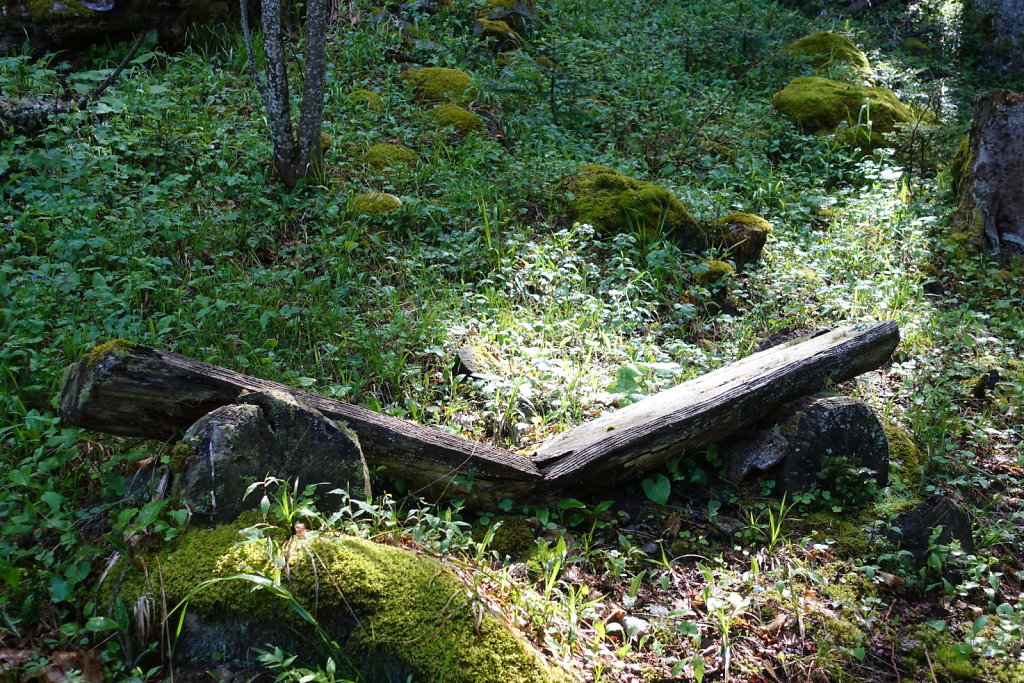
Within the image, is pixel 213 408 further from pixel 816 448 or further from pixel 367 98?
pixel 367 98

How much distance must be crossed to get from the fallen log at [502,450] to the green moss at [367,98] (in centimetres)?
516

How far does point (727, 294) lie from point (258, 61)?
224 inches

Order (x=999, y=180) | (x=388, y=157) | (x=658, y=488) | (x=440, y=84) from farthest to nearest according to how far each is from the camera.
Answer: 1. (x=440, y=84)
2. (x=388, y=157)
3. (x=999, y=180)
4. (x=658, y=488)

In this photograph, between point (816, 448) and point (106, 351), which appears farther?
point (816, 448)

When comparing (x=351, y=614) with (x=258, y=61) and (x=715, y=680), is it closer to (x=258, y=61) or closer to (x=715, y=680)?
(x=715, y=680)

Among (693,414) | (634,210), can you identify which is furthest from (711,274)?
(693,414)

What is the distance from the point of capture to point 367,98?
7.83 m

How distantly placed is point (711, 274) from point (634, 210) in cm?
92

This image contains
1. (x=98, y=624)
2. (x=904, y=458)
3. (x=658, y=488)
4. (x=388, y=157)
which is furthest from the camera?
(x=388, y=157)

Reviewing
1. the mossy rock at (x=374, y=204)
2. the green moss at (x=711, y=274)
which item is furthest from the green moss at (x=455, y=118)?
the green moss at (x=711, y=274)

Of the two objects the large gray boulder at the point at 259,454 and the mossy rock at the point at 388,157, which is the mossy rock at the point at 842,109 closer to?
the mossy rock at the point at 388,157

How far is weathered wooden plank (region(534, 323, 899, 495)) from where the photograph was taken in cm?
365

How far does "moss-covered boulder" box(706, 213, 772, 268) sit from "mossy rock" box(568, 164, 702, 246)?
8.0 inches

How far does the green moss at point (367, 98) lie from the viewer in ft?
25.4
